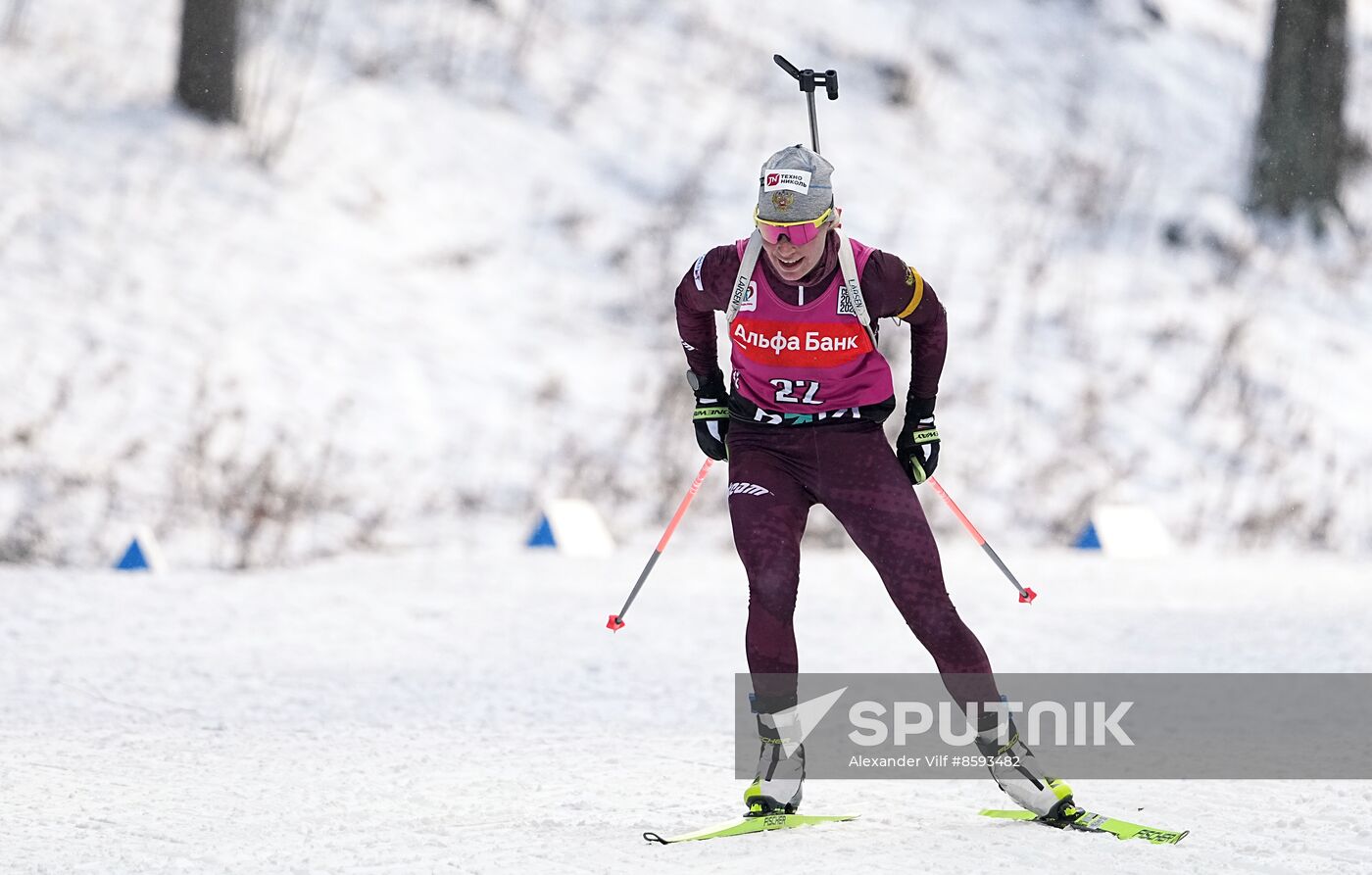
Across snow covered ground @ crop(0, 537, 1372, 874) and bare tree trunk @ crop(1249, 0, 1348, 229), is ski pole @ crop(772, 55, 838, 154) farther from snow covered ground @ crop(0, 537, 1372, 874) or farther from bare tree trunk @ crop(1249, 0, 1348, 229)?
bare tree trunk @ crop(1249, 0, 1348, 229)

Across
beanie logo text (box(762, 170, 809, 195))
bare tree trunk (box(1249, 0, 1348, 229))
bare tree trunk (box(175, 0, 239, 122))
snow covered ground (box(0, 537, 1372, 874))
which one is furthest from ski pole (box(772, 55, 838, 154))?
bare tree trunk (box(1249, 0, 1348, 229))

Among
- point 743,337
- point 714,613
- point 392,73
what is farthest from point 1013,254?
point 743,337

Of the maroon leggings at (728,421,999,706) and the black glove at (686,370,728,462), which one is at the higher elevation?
the black glove at (686,370,728,462)

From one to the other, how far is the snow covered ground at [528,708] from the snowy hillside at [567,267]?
1.08 m

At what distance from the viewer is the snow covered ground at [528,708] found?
4.13 meters

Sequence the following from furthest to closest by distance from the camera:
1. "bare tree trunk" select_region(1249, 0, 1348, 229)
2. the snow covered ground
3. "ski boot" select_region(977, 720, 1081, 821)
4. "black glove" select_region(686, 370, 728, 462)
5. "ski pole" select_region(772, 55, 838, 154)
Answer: "bare tree trunk" select_region(1249, 0, 1348, 229) < "ski pole" select_region(772, 55, 838, 154) < "black glove" select_region(686, 370, 728, 462) < "ski boot" select_region(977, 720, 1081, 821) < the snow covered ground

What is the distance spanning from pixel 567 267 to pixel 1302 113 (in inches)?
266

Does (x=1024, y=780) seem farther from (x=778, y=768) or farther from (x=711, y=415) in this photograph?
(x=711, y=415)

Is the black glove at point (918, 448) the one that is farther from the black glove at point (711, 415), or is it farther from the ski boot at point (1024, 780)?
the ski boot at point (1024, 780)

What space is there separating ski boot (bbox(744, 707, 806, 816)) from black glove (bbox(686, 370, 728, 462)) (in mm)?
775

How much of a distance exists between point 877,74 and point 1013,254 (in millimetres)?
2858

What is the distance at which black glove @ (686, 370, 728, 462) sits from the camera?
4.83 metres

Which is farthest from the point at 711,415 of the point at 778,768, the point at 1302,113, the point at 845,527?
the point at 1302,113

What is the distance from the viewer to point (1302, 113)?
15.0m
